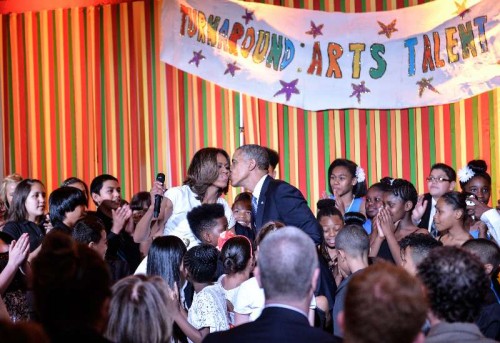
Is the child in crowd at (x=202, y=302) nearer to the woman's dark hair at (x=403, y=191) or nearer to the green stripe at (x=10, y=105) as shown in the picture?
the woman's dark hair at (x=403, y=191)

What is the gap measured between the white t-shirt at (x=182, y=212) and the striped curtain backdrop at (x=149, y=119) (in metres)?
2.65

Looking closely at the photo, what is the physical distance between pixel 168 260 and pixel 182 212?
1.70 m

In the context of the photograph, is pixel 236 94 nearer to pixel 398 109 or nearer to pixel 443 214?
pixel 398 109

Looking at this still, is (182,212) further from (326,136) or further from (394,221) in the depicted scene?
(326,136)

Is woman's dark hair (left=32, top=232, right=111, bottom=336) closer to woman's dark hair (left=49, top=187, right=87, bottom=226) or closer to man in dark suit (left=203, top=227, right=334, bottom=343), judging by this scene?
man in dark suit (left=203, top=227, right=334, bottom=343)

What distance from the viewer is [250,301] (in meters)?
4.59

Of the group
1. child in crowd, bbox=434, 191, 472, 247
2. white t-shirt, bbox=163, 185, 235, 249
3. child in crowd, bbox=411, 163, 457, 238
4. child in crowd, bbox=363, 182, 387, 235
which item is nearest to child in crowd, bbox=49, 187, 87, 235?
white t-shirt, bbox=163, 185, 235, 249

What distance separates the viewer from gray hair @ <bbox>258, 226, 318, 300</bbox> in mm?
2836

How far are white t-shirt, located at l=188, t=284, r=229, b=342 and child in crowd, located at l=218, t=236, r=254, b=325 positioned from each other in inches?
8.2

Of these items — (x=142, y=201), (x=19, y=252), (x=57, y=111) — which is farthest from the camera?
(x=57, y=111)

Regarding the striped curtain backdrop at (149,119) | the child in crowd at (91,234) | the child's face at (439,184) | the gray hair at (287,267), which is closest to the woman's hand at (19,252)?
the child in crowd at (91,234)

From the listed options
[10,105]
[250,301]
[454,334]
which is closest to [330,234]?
[250,301]

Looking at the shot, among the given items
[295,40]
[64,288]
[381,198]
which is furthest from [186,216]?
[64,288]

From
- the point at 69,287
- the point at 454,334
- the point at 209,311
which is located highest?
the point at 69,287
